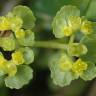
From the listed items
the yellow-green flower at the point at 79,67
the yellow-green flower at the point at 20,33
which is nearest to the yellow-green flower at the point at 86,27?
the yellow-green flower at the point at 79,67

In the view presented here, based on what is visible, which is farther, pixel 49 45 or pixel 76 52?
pixel 49 45

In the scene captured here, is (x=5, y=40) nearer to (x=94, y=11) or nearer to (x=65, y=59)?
(x=65, y=59)

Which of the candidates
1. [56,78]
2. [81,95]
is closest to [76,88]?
[81,95]

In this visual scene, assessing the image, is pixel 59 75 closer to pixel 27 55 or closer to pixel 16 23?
pixel 27 55

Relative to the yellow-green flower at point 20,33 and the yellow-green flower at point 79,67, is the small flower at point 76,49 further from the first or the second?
the yellow-green flower at point 20,33

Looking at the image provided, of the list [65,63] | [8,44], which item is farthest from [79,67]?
[8,44]

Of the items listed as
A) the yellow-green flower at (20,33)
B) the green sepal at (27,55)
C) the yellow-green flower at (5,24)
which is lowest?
the green sepal at (27,55)
